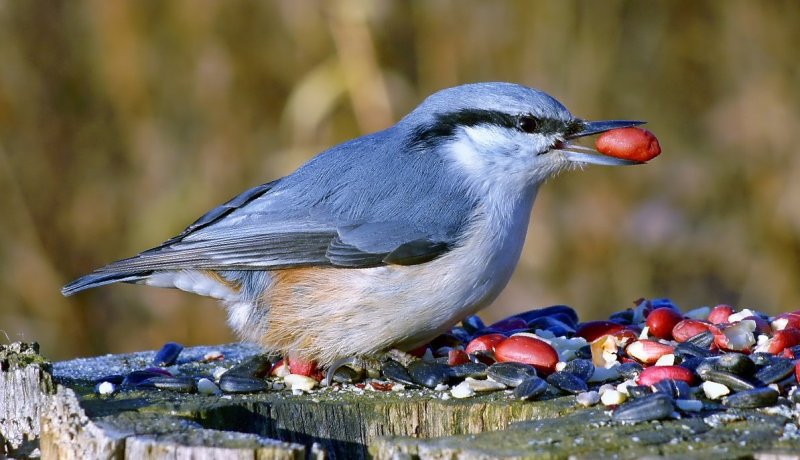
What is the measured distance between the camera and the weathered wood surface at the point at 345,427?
2.32 metres

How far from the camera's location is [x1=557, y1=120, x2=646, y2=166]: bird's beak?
3689 mm

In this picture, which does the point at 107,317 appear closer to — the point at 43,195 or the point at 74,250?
the point at 74,250

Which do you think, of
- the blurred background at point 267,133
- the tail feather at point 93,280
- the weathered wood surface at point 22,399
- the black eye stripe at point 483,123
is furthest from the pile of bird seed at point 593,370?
the blurred background at point 267,133

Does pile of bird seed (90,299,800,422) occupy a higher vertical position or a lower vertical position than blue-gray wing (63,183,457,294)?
lower

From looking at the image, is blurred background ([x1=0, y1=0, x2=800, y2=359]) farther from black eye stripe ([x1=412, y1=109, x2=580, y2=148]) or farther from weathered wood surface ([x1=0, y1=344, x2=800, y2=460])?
weathered wood surface ([x1=0, y1=344, x2=800, y2=460])

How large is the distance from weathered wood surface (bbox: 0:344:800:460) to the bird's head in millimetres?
1006

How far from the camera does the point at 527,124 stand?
3.71 m

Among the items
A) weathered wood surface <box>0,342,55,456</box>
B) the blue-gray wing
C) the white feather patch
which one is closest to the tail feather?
the blue-gray wing

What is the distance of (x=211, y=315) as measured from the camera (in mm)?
6246

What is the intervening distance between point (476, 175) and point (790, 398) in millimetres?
1367

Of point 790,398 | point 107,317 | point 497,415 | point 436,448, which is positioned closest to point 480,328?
point 497,415

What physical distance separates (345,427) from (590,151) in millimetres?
1484

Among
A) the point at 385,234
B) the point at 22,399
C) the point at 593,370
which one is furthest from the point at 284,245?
the point at 593,370

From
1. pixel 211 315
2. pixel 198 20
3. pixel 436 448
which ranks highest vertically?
pixel 198 20
